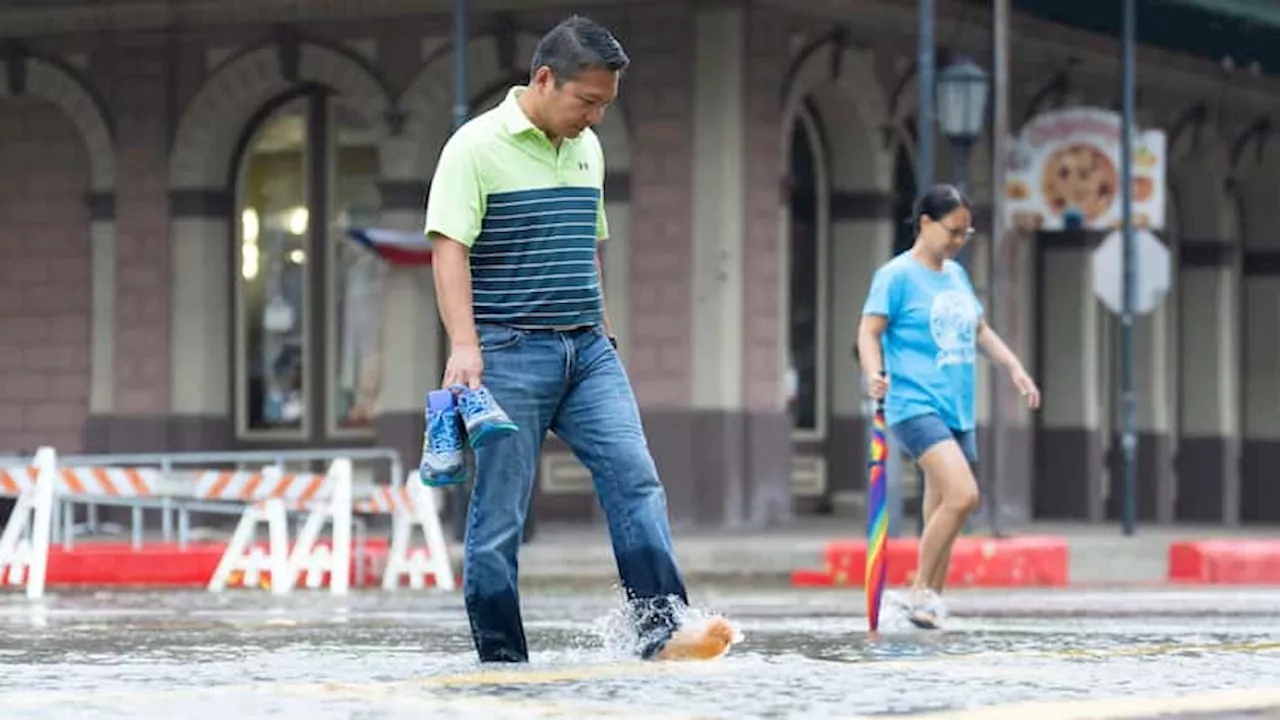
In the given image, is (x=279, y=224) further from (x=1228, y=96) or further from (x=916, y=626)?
(x=916, y=626)

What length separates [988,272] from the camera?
92.1ft

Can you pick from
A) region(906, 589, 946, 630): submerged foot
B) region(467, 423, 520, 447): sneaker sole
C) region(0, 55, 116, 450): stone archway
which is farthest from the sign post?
region(467, 423, 520, 447): sneaker sole

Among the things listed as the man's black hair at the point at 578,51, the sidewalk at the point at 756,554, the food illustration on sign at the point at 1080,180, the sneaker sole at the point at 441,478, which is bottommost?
the sidewalk at the point at 756,554

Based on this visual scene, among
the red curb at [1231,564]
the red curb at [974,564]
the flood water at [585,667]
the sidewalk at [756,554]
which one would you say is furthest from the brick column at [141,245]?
the flood water at [585,667]

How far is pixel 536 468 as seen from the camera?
807 cm

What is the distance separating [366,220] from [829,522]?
4.89m

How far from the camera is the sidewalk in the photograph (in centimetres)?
1981

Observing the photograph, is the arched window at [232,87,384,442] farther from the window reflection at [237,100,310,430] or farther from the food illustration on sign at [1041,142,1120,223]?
the food illustration on sign at [1041,142,1120,223]

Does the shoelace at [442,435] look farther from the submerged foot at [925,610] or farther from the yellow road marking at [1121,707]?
the submerged foot at [925,610]

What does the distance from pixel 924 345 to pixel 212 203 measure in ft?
49.7

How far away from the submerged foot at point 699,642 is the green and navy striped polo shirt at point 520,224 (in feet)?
3.03

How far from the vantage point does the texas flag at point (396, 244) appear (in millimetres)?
24188

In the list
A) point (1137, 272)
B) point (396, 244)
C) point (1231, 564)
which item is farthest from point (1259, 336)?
point (1231, 564)

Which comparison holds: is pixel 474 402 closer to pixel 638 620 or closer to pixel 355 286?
pixel 638 620
